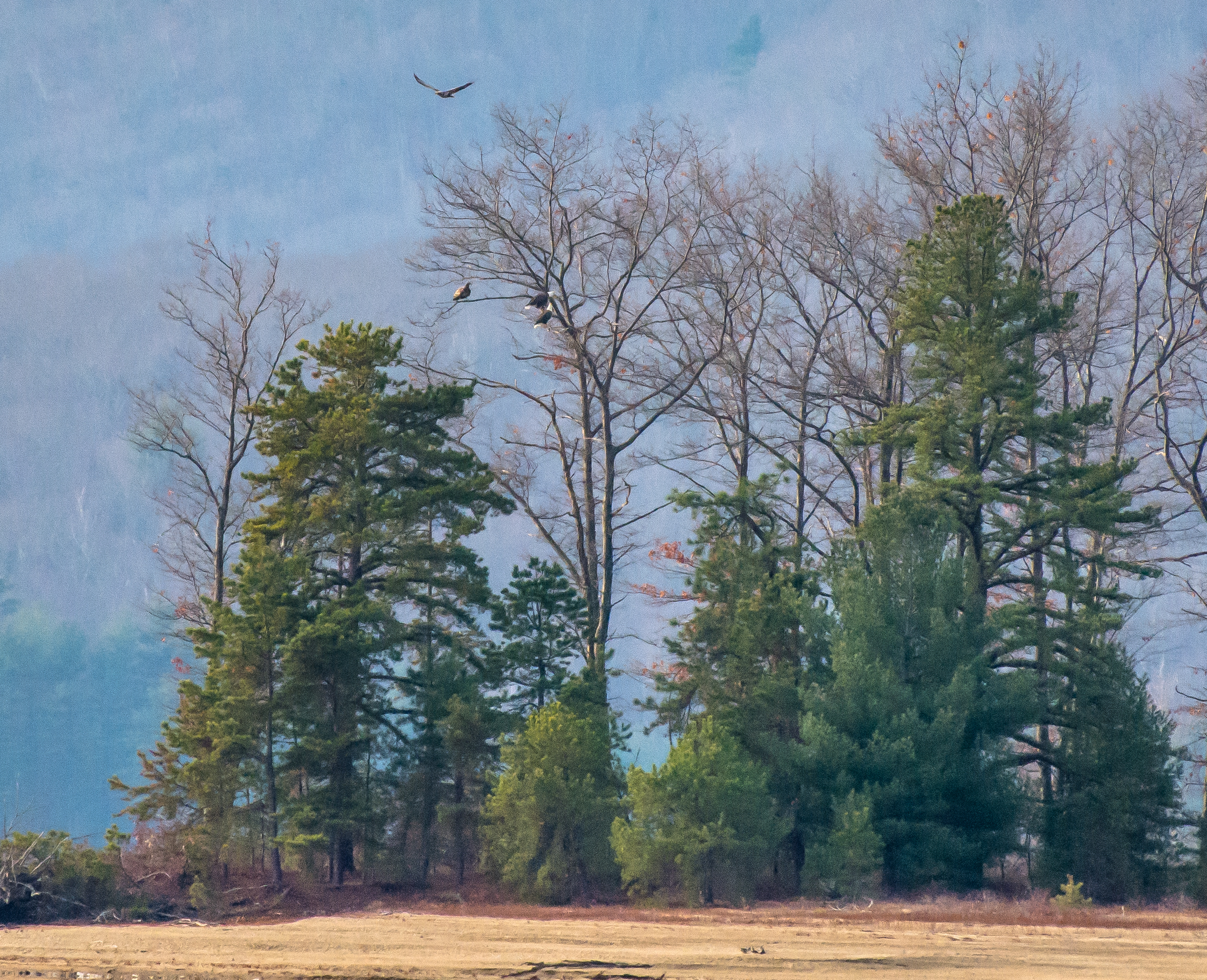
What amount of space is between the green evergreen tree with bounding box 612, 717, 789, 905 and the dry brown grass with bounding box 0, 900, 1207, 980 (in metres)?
1.21

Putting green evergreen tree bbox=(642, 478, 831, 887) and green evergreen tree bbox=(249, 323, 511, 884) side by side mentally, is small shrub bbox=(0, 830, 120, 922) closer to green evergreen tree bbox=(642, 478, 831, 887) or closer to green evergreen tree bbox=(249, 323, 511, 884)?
green evergreen tree bbox=(249, 323, 511, 884)

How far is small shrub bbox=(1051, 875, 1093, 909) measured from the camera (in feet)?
68.8

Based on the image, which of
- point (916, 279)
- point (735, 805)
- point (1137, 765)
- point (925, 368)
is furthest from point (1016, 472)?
point (735, 805)

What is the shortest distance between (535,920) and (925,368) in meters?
14.8

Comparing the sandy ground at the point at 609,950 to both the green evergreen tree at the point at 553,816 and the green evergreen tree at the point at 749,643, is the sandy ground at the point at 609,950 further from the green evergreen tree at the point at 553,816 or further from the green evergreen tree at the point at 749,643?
the green evergreen tree at the point at 749,643

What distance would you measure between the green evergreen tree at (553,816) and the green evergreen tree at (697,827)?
3.95 ft

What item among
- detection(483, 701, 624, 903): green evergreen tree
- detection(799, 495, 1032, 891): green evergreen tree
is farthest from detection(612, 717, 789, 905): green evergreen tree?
detection(799, 495, 1032, 891): green evergreen tree

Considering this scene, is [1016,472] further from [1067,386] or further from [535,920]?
[535,920]

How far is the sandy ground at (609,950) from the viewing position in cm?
1580

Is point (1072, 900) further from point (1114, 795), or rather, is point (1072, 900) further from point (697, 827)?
point (697, 827)

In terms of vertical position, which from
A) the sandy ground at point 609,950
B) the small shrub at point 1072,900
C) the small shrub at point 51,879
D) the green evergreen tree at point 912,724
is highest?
the green evergreen tree at point 912,724

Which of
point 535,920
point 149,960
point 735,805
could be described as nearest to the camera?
point 149,960

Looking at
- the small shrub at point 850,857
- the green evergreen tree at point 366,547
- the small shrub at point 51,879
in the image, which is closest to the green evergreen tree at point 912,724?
the small shrub at point 850,857

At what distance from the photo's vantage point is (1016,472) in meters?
27.4
